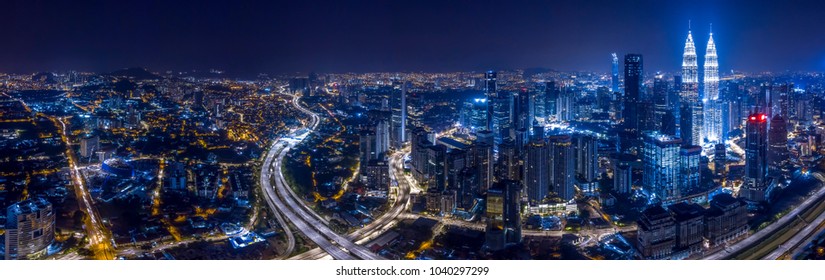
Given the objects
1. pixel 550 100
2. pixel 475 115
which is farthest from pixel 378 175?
pixel 550 100

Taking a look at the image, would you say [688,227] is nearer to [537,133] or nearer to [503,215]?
[503,215]

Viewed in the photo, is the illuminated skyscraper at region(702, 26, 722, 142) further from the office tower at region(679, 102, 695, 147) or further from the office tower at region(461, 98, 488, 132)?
the office tower at region(461, 98, 488, 132)

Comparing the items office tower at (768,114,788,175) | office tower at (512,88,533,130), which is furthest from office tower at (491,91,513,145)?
office tower at (768,114,788,175)

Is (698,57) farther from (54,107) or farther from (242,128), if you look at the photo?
(54,107)

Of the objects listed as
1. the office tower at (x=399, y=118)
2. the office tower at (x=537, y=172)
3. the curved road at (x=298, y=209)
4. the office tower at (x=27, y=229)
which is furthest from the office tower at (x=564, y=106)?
the office tower at (x=27, y=229)

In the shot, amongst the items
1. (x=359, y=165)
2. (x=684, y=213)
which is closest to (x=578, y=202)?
(x=684, y=213)

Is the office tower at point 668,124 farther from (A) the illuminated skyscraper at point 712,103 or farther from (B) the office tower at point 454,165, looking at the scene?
(B) the office tower at point 454,165
